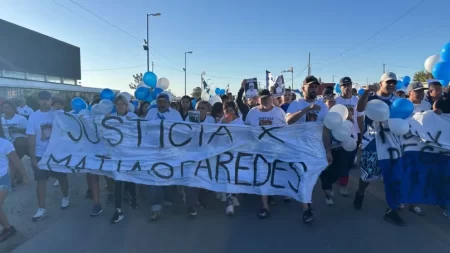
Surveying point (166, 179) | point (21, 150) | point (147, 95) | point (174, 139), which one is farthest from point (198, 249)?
point (147, 95)

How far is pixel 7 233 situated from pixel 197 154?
8.31 ft

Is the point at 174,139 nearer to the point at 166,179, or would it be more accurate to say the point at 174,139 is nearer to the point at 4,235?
the point at 166,179

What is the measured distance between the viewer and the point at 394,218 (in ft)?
13.1

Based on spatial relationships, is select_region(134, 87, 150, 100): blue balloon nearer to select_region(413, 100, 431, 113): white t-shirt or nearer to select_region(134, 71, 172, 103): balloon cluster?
select_region(134, 71, 172, 103): balloon cluster

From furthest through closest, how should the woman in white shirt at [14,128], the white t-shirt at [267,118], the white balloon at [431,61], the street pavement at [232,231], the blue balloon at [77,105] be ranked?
1. the blue balloon at [77,105]
2. the white balloon at [431,61]
3. the woman in white shirt at [14,128]
4. the white t-shirt at [267,118]
5. the street pavement at [232,231]

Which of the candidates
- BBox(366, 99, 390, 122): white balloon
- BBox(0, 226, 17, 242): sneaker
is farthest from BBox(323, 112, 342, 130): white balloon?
BBox(0, 226, 17, 242): sneaker

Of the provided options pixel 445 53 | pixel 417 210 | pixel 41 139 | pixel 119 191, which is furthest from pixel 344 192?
pixel 41 139

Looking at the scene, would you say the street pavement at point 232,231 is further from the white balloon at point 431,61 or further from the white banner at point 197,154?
the white balloon at point 431,61

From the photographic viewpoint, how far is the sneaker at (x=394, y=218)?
391 cm

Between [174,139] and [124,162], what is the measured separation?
79cm

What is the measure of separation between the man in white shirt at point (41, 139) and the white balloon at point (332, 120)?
4016 millimetres

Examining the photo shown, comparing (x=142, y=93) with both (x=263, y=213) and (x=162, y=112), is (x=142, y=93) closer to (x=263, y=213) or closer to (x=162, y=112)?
(x=162, y=112)

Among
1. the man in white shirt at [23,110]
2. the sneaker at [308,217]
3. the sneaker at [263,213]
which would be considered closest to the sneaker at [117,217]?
the sneaker at [263,213]

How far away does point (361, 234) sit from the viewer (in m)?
3.65
